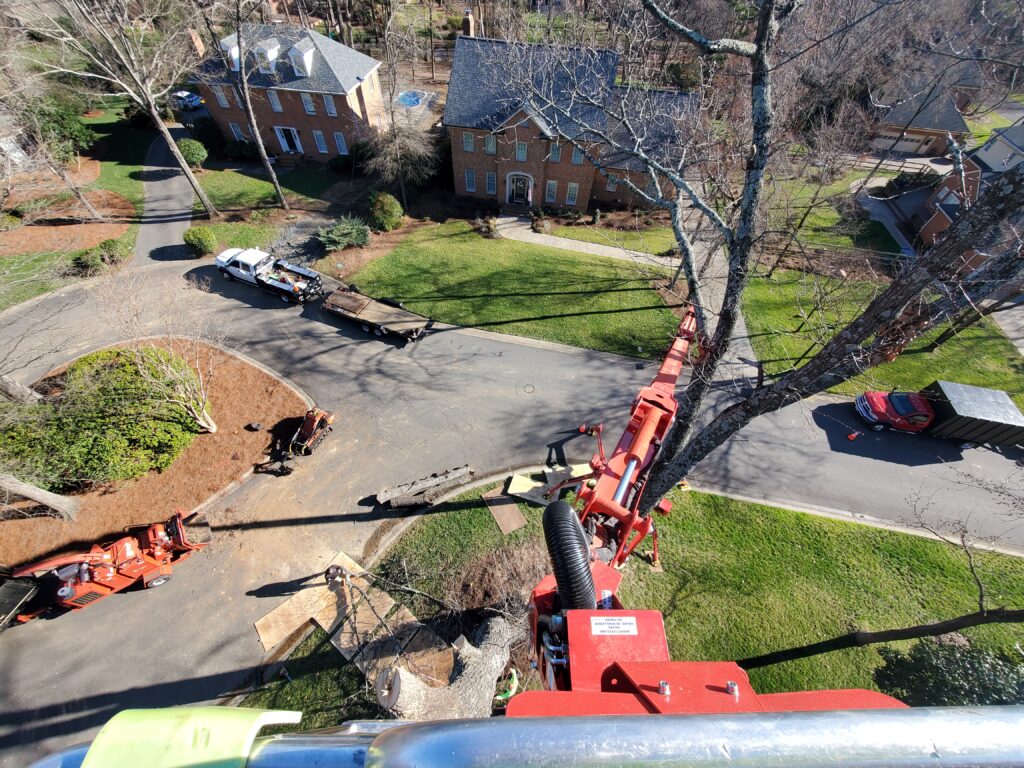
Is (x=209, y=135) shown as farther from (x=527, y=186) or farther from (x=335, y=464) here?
(x=335, y=464)

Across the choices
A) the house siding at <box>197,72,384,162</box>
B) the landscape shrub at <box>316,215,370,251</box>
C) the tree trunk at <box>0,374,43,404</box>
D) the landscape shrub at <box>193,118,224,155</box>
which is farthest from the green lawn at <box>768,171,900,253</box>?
the landscape shrub at <box>193,118,224,155</box>

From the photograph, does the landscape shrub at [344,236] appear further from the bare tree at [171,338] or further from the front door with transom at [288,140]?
the front door with transom at [288,140]

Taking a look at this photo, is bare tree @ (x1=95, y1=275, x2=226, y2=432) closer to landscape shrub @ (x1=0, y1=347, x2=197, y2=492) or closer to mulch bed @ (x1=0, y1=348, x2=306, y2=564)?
landscape shrub @ (x1=0, y1=347, x2=197, y2=492)

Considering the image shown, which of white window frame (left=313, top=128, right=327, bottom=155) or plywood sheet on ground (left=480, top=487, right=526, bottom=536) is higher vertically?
white window frame (left=313, top=128, right=327, bottom=155)

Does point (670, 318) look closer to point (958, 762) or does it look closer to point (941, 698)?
Answer: point (941, 698)

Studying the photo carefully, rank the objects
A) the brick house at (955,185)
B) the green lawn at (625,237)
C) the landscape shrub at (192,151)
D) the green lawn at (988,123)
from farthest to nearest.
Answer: the green lawn at (988,123)
the landscape shrub at (192,151)
the green lawn at (625,237)
the brick house at (955,185)

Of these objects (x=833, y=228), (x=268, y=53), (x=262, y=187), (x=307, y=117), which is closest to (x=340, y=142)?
(x=307, y=117)

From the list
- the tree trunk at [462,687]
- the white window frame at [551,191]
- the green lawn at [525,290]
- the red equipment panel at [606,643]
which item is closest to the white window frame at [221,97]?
the green lawn at [525,290]
